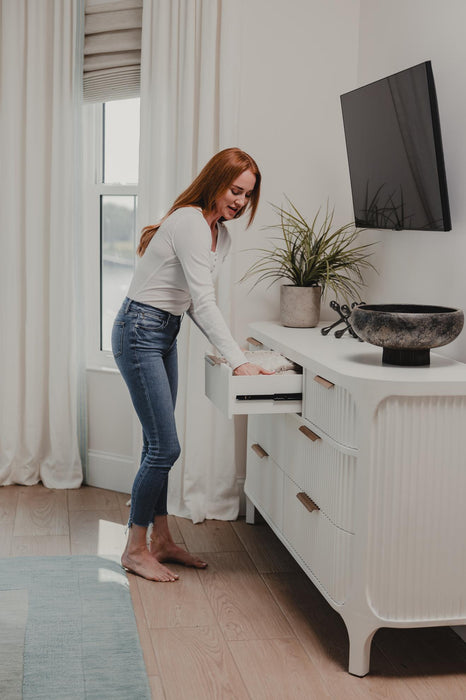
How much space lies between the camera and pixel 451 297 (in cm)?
261

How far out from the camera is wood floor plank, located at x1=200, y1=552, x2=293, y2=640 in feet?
8.21

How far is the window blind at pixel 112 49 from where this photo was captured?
3.45 metres

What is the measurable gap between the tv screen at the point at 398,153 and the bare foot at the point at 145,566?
4.65 ft

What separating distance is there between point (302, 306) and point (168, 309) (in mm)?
641

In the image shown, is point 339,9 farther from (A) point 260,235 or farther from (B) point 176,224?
(B) point 176,224

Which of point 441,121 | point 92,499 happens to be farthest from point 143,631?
point 441,121

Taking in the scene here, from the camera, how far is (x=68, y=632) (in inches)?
96.0

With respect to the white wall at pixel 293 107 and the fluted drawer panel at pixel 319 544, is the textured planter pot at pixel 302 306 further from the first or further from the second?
the fluted drawer panel at pixel 319 544

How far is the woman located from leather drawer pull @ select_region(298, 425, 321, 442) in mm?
210

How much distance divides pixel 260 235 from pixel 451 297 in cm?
106

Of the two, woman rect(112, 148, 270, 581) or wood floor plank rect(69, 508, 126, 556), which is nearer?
woman rect(112, 148, 270, 581)

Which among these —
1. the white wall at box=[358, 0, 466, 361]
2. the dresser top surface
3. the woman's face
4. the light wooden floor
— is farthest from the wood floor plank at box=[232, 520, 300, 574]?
the woman's face

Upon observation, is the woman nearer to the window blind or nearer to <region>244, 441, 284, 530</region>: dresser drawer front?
<region>244, 441, 284, 530</region>: dresser drawer front

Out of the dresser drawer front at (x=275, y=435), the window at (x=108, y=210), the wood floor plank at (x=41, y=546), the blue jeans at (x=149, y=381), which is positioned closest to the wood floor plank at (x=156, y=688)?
the blue jeans at (x=149, y=381)
